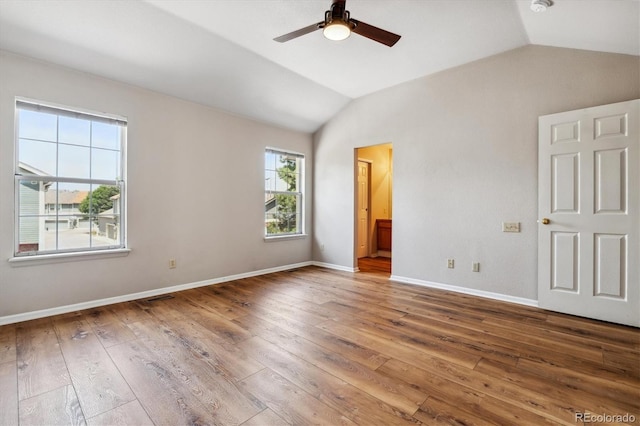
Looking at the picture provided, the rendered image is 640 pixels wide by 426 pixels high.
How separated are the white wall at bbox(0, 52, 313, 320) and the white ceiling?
0.24 m

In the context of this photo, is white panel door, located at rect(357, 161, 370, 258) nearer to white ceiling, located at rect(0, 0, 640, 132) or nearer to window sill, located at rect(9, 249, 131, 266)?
white ceiling, located at rect(0, 0, 640, 132)

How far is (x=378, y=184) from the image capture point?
697 cm

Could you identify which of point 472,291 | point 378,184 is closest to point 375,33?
point 472,291

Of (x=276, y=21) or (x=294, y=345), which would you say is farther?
(x=276, y=21)

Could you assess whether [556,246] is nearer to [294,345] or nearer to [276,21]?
[294,345]

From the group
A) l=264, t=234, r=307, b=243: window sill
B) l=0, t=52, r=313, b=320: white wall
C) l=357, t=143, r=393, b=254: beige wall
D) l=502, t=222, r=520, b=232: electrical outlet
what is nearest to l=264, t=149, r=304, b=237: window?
l=264, t=234, r=307, b=243: window sill

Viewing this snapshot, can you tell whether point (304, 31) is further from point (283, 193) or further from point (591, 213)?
point (591, 213)

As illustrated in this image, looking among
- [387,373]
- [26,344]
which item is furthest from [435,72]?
[26,344]

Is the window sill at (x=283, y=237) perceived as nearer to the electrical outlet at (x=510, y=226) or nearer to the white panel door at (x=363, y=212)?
the white panel door at (x=363, y=212)

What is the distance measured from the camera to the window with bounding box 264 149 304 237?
5177mm

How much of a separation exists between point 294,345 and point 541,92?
3846mm

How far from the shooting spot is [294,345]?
7.99 feet

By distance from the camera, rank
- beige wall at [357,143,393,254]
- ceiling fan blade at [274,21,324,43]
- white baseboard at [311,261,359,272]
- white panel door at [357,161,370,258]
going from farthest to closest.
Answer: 1. beige wall at [357,143,393,254]
2. white panel door at [357,161,370,258]
3. white baseboard at [311,261,359,272]
4. ceiling fan blade at [274,21,324,43]

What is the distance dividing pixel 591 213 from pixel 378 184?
14.0 ft
